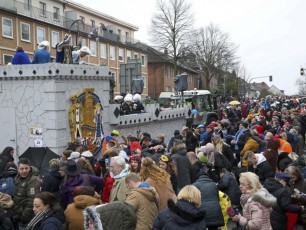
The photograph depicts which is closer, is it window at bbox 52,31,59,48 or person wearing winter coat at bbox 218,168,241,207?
person wearing winter coat at bbox 218,168,241,207

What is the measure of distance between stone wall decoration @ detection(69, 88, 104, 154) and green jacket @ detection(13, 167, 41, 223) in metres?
6.12

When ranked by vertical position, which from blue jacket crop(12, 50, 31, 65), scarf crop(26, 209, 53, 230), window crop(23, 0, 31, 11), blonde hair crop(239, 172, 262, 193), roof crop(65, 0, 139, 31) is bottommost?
scarf crop(26, 209, 53, 230)

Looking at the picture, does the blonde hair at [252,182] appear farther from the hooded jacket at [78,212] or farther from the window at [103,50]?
the window at [103,50]

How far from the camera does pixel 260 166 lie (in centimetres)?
831

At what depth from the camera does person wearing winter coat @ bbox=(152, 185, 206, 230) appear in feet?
15.0

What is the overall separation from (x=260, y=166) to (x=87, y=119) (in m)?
6.70

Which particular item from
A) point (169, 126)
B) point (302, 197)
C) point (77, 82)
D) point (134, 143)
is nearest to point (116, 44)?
point (169, 126)

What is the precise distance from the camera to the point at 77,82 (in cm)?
1315

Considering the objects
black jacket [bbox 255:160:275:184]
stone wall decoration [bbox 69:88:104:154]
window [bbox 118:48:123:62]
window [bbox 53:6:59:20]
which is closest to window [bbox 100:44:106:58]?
window [bbox 118:48:123:62]

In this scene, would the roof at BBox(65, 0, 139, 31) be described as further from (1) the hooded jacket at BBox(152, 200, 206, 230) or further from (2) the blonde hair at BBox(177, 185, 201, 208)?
(1) the hooded jacket at BBox(152, 200, 206, 230)

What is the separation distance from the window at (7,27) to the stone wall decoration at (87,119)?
2345 cm

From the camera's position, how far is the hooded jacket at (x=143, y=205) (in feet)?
17.1

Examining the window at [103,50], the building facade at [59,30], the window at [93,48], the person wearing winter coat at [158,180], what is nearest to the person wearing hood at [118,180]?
the person wearing winter coat at [158,180]

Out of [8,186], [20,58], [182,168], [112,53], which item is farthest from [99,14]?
[8,186]
